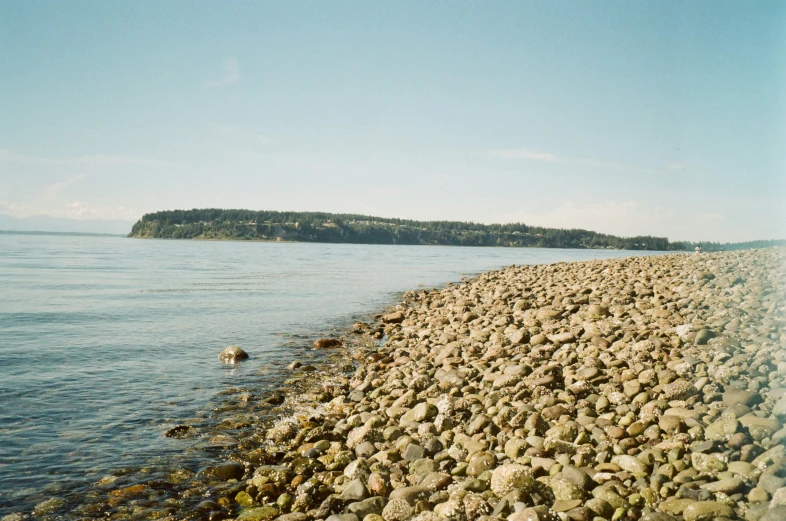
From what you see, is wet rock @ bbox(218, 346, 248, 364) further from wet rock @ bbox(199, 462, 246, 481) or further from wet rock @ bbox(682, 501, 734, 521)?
wet rock @ bbox(682, 501, 734, 521)

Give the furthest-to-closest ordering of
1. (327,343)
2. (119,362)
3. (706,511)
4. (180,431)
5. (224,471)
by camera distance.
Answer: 1. (327,343)
2. (119,362)
3. (180,431)
4. (224,471)
5. (706,511)

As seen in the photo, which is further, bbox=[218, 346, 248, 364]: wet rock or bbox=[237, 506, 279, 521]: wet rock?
bbox=[218, 346, 248, 364]: wet rock

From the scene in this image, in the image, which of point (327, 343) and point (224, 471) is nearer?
point (224, 471)

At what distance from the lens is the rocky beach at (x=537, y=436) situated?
4718 mm

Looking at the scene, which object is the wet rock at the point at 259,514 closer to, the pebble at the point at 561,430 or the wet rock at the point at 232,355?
the pebble at the point at 561,430

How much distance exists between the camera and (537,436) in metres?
6.15

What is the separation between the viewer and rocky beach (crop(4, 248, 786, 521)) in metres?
4.72

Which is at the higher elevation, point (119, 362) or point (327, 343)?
point (327, 343)

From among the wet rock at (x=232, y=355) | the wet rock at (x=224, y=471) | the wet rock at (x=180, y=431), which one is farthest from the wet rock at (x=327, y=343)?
the wet rock at (x=224, y=471)

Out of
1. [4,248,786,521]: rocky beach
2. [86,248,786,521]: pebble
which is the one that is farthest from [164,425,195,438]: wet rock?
[86,248,786,521]: pebble

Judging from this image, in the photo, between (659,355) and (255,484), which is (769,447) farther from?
(255,484)

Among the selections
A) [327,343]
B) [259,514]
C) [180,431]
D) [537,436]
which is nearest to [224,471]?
[259,514]

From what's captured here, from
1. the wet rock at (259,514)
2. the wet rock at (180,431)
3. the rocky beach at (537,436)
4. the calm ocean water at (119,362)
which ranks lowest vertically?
the calm ocean water at (119,362)

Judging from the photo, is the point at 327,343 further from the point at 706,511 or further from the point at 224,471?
the point at 706,511
